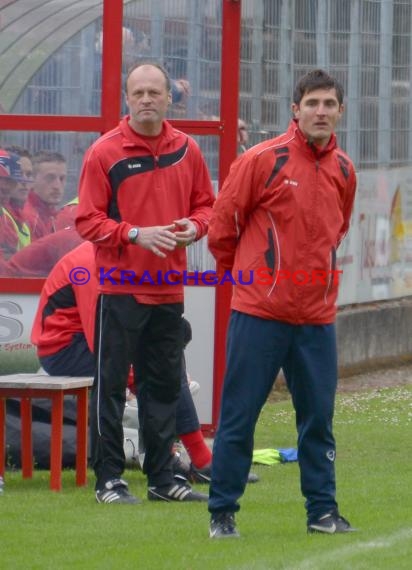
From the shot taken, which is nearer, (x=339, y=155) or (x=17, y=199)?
(x=339, y=155)

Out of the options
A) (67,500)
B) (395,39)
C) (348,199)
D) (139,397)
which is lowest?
(67,500)

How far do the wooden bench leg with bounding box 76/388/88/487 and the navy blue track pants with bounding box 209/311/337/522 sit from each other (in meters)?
1.81

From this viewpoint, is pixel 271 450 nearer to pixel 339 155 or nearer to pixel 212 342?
pixel 212 342

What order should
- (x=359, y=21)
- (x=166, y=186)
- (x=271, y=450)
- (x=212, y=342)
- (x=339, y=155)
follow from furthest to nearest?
(x=359, y=21) < (x=212, y=342) < (x=271, y=450) < (x=166, y=186) < (x=339, y=155)

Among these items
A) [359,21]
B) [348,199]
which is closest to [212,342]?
[348,199]

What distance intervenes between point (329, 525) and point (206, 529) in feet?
1.85

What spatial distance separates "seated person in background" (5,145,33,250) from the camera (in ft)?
33.8

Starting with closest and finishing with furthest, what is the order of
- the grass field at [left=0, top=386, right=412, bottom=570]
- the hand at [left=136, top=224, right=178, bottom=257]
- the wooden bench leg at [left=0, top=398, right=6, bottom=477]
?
the grass field at [left=0, top=386, right=412, bottom=570]
the hand at [left=136, top=224, right=178, bottom=257]
the wooden bench leg at [left=0, top=398, right=6, bottom=477]

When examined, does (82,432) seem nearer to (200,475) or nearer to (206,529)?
(200,475)

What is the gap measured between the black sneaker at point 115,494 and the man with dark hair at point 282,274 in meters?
1.14

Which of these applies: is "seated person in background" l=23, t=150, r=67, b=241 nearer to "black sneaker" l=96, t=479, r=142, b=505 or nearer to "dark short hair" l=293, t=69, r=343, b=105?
"black sneaker" l=96, t=479, r=142, b=505

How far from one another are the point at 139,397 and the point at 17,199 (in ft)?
9.01

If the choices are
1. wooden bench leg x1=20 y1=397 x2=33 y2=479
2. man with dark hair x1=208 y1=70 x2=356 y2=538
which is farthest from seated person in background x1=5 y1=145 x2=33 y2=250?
man with dark hair x1=208 y1=70 x2=356 y2=538

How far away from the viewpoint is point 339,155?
22.3 ft
